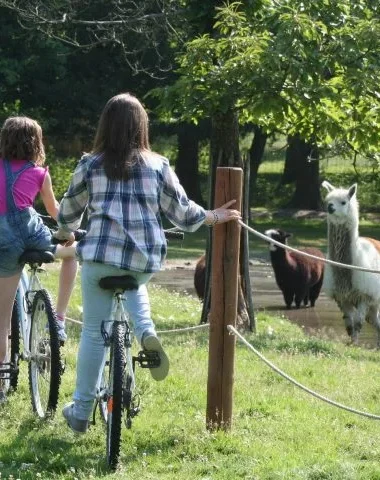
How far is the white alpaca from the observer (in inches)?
584

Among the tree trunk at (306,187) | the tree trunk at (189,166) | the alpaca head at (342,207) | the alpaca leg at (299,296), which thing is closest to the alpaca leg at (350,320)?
the alpaca head at (342,207)

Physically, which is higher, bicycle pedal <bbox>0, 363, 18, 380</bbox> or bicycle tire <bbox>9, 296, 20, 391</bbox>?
bicycle tire <bbox>9, 296, 20, 391</bbox>

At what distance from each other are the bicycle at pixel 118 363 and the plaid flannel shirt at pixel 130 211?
15 cm

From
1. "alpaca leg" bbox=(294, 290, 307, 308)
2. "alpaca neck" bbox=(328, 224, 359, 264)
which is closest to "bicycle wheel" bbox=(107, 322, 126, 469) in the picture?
"alpaca neck" bbox=(328, 224, 359, 264)

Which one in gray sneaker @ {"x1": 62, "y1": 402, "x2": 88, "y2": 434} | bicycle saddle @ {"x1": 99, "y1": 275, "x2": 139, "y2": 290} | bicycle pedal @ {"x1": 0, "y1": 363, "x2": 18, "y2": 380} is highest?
bicycle saddle @ {"x1": 99, "y1": 275, "x2": 139, "y2": 290}

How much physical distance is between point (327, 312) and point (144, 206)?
1319cm

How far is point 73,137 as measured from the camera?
4191 centimetres

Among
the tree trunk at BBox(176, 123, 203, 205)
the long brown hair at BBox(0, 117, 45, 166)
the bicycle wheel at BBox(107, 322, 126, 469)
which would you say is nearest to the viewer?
the bicycle wheel at BBox(107, 322, 126, 469)

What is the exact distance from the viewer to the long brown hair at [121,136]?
6.33 m

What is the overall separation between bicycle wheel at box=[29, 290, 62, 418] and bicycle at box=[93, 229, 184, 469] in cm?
68

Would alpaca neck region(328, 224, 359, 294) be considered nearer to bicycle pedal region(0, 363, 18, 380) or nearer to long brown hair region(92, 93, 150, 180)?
bicycle pedal region(0, 363, 18, 380)

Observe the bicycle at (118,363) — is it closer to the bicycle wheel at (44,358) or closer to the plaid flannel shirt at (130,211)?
the plaid flannel shirt at (130,211)

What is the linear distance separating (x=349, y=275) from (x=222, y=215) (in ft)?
26.9

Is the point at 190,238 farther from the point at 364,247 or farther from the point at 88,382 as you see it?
the point at 88,382
